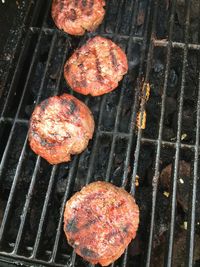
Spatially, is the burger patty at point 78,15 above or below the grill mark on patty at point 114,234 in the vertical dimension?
above

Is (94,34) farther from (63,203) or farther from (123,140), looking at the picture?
(63,203)

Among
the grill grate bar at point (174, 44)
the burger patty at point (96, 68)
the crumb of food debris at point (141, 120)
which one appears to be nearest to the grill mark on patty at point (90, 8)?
the burger patty at point (96, 68)

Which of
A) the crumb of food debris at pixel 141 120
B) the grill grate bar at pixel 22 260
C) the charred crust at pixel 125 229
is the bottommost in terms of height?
the grill grate bar at pixel 22 260

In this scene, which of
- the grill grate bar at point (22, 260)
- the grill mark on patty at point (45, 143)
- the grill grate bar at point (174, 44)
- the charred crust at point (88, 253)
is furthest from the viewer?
the grill grate bar at point (174, 44)

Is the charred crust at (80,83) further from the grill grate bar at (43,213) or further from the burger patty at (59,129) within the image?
the grill grate bar at (43,213)

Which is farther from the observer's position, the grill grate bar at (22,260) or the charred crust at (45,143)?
the charred crust at (45,143)

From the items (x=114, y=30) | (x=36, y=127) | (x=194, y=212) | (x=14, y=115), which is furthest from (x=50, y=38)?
(x=194, y=212)

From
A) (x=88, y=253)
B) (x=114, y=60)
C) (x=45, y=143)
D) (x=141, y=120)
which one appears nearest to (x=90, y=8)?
(x=114, y=60)

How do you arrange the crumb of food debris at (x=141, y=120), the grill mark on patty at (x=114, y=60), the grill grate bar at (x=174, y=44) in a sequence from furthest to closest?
A: the grill grate bar at (x=174, y=44), the grill mark on patty at (x=114, y=60), the crumb of food debris at (x=141, y=120)
